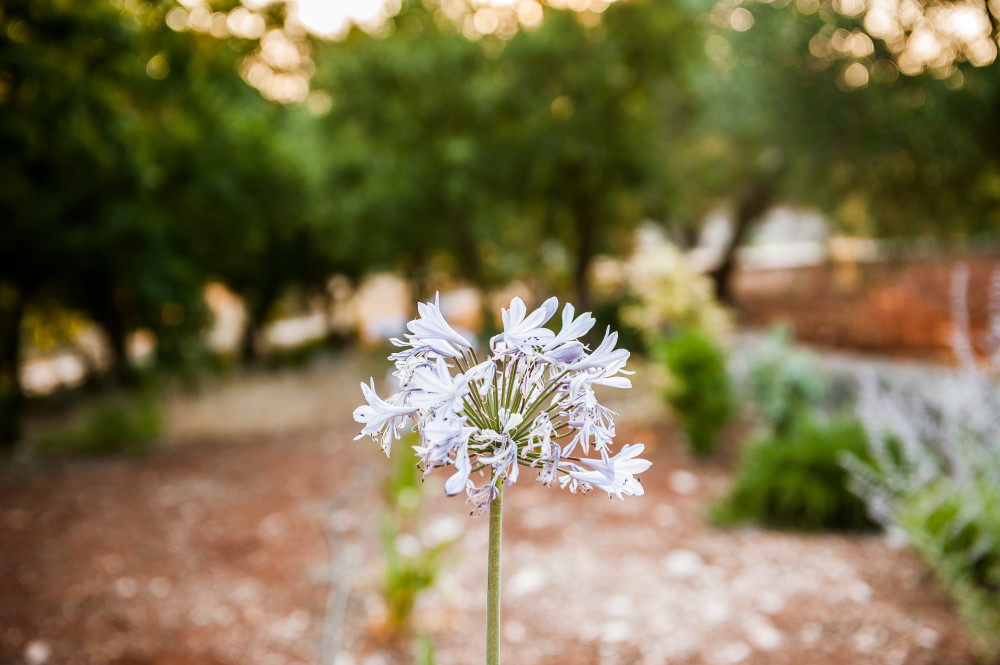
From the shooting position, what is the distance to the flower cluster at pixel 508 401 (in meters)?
1.13

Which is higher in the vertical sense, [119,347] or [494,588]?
Answer: [119,347]

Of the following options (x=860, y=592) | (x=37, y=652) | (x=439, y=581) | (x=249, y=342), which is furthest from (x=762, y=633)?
(x=249, y=342)

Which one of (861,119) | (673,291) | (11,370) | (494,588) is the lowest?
(494,588)

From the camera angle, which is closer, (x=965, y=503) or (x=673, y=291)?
(x=965, y=503)

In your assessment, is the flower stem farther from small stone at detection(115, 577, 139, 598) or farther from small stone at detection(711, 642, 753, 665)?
small stone at detection(115, 577, 139, 598)

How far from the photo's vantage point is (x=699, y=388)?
21.1 ft

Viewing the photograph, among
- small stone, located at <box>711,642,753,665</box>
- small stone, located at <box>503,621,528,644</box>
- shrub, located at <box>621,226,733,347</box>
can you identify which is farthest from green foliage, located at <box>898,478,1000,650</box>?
Answer: shrub, located at <box>621,226,733,347</box>

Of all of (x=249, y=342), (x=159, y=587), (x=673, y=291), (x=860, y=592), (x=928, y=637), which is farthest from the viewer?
(x=249, y=342)

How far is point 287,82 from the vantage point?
22.9m

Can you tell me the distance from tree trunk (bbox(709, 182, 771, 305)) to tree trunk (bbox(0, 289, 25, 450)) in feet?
43.4

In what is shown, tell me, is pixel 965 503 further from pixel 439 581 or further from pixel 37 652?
pixel 37 652

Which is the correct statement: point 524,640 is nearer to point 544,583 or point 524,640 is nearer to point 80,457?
point 544,583

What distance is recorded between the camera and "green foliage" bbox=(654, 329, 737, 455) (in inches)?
252

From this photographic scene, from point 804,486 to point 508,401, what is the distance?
4.05 meters
